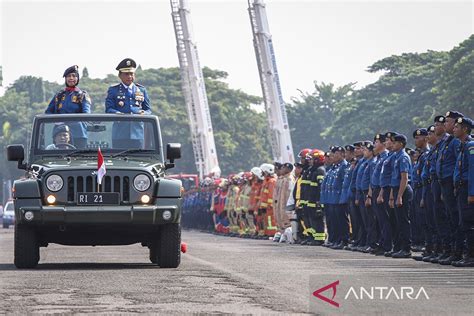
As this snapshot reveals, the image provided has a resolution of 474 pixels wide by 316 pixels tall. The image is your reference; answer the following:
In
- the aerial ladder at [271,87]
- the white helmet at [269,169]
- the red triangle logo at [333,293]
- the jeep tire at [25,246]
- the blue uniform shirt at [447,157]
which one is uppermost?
the aerial ladder at [271,87]

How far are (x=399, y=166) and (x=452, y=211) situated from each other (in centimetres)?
351

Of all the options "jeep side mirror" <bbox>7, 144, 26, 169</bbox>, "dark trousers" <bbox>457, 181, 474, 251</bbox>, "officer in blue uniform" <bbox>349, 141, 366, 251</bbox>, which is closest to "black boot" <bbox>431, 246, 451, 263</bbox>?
"dark trousers" <bbox>457, 181, 474, 251</bbox>

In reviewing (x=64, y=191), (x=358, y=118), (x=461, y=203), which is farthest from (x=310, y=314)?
(x=358, y=118)

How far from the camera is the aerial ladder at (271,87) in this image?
61.9 m

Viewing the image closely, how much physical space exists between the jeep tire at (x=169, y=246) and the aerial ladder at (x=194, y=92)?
169 ft

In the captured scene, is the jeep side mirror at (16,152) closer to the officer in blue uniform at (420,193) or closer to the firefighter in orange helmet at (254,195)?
the officer in blue uniform at (420,193)

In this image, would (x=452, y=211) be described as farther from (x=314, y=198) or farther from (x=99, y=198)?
Answer: (x=314, y=198)

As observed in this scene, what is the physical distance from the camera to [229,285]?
1600cm

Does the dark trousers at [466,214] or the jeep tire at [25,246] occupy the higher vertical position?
the jeep tire at [25,246]

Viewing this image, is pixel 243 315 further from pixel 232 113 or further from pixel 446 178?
pixel 232 113

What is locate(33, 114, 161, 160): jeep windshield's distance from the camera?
20109 millimetres

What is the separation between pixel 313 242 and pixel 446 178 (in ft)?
36.2

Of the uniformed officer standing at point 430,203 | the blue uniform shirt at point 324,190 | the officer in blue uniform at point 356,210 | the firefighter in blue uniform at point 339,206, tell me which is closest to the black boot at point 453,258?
the uniformed officer standing at point 430,203

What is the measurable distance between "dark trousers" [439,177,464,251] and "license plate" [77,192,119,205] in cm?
512
